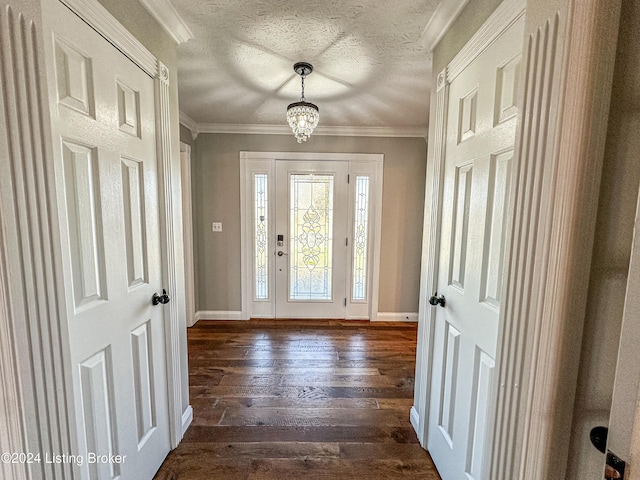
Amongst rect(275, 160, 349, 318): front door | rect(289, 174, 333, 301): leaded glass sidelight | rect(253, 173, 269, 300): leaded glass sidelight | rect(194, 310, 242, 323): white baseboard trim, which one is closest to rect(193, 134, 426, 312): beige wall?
rect(194, 310, 242, 323): white baseboard trim

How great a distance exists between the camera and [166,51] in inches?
57.2

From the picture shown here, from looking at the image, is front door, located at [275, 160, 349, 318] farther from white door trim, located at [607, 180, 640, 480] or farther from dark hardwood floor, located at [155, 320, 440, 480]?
white door trim, located at [607, 180, 640, 480]

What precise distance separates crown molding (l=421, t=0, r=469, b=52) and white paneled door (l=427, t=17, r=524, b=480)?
0.30 meters

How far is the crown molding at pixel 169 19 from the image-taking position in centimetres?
128

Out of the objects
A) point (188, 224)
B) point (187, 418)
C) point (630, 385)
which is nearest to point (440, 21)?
point (630, 385)

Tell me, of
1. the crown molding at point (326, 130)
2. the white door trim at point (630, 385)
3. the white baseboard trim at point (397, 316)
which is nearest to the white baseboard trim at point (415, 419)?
the white door trim at point (630, 385)

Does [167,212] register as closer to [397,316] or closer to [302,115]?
[302,115]

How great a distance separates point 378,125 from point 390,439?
2.91 metres

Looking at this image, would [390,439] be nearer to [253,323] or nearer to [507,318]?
[507,318]

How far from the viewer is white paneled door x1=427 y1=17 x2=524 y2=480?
38.9 inches

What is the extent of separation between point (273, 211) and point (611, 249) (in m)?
2.95

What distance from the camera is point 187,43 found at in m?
1.62

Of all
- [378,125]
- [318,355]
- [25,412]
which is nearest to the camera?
[25,412]

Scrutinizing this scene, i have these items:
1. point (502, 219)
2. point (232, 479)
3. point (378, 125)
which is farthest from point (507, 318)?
point (378, 125)
